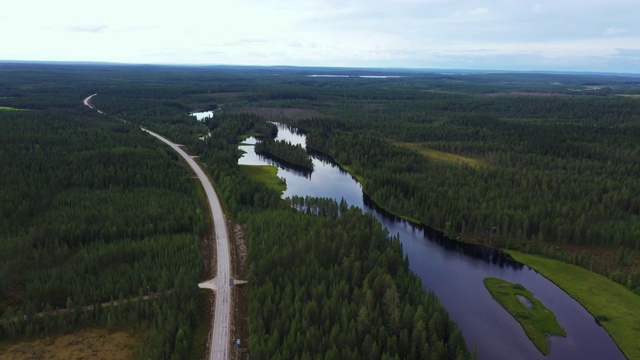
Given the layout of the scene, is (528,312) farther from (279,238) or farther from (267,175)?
(267,175)

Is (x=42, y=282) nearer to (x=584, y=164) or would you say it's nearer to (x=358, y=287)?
(x=358, y=287)

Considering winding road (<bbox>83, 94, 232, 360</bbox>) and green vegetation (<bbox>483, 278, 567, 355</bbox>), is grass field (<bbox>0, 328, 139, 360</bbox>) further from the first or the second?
green vegetation (<bbox>483, 278, 567, 355</bbox>)

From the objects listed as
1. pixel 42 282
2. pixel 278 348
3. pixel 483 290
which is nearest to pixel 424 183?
pixel 483 290

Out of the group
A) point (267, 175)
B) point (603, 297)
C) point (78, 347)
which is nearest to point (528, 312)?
point (603, 297)

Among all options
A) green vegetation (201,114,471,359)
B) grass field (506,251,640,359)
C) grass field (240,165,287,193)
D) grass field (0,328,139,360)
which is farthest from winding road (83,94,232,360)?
grass field (506,251,640,359)

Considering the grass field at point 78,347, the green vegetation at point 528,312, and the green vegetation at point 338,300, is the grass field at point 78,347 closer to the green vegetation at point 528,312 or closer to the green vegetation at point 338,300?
the green vegetation at point 338,300

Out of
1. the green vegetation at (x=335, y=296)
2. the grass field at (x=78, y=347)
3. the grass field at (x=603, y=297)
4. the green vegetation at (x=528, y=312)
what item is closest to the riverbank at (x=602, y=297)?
the grass field at (x=603, y=297)
